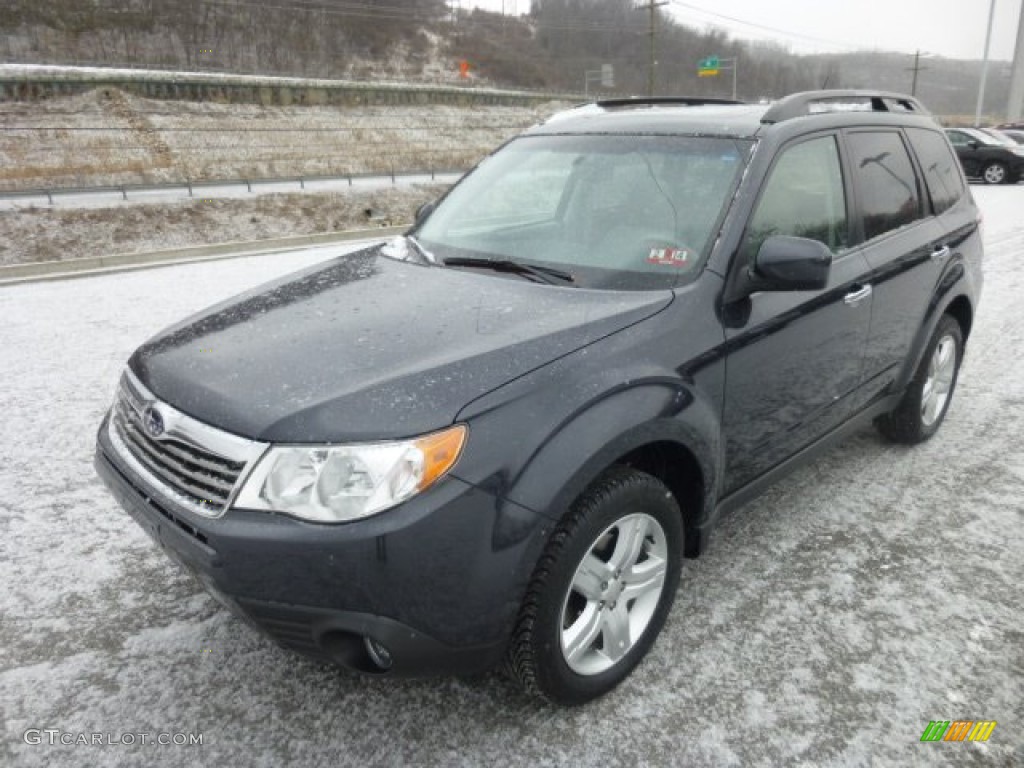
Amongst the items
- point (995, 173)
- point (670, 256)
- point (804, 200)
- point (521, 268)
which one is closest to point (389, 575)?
point (521, 268)

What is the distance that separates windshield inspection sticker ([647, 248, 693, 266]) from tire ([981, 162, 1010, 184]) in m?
23.8

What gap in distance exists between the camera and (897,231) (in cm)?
341

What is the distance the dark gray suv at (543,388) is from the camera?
1820 mm

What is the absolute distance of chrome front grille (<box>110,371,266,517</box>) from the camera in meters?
1.89

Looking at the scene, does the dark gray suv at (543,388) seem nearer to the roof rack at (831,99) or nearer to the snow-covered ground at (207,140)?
the roof rack at (831,99)

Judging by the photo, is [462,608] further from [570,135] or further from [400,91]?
[400,91]

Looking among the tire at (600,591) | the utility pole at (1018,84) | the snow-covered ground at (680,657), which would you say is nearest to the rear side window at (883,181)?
the snow-covered ground at (680,657)

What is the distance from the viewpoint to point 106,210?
70.6 feet

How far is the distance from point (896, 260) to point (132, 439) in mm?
3167

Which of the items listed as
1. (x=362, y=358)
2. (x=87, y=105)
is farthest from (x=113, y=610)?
(x=87, y=105)

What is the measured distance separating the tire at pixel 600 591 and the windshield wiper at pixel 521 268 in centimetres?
76

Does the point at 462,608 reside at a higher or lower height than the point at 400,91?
lower

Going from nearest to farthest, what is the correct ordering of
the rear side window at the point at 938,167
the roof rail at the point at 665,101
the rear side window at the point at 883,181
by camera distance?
1. the rear side window at the point at 883,181
2. the roof rail at the point at 665,101
3. the rear side window at the point at 938,167

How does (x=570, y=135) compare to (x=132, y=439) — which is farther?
(x=570, y=135)
